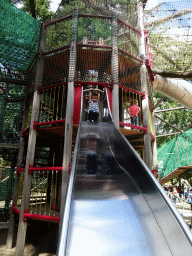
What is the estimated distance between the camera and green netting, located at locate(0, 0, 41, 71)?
696 centimetres

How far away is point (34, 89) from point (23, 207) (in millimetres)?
4612

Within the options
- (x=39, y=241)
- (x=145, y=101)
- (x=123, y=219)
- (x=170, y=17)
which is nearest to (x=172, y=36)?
(x=170, y=17)

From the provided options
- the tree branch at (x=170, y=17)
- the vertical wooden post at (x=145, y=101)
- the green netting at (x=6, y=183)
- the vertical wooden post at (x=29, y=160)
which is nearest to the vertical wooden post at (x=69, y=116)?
the vertical wooden post at (x=29, y=160)

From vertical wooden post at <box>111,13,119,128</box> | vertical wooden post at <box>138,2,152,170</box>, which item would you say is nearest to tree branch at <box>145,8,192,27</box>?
vertical wooden post at <box>138,2,152,170</box>

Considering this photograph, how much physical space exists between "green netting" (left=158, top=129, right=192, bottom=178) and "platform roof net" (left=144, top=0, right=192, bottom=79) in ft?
15.7

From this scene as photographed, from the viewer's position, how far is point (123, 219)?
2555 mm

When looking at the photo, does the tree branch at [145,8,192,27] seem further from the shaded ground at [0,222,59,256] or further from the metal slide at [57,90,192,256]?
the shaded ground at [0,222,59,256]

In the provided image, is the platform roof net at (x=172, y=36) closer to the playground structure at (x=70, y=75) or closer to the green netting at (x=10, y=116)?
the playground structure at (x=70, y=75)

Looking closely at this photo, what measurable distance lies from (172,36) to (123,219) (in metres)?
9.13

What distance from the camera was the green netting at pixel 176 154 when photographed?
35.8ft

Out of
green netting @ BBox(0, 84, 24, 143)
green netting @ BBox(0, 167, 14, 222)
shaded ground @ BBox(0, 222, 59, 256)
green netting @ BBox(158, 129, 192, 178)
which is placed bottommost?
shaded ground @ BBox(0, 222, 59, 256)

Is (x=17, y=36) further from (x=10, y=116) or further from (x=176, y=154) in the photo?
(x=176, y=154)

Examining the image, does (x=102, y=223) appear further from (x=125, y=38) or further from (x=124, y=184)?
(x=125, y=38)

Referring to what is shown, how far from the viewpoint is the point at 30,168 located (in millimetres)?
6531
